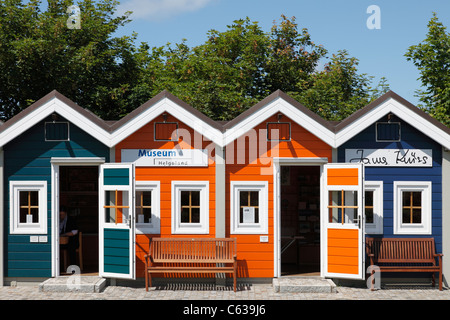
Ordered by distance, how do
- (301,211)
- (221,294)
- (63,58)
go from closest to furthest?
(221,294) → (301,211) → (63,58)

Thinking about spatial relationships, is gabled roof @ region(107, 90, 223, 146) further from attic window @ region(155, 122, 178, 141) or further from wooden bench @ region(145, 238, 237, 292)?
wooden bench @ region(145, 238, 237, 292)

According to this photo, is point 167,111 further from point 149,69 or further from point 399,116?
point 149,69

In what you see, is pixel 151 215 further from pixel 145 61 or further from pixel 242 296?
pixel 145 61

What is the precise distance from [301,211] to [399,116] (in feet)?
14.3

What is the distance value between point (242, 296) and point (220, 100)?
49.8 feet

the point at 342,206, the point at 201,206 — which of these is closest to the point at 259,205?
the point at 201,206

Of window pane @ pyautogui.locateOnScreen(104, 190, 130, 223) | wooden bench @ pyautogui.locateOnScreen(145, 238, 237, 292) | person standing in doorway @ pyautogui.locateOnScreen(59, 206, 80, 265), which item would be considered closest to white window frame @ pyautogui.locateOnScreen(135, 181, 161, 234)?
wooden bench @ pyautogui.locateOnScreen(145, 238, 237, 292)

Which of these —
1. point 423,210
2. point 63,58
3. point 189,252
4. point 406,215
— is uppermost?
point 63,58

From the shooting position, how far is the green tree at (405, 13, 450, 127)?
22.1 metres

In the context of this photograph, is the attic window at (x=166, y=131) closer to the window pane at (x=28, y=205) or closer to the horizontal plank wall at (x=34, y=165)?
the horizontal plank wall at (x=34, y=165)

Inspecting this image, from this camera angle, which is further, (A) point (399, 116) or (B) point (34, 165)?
(B) point (34, 165)

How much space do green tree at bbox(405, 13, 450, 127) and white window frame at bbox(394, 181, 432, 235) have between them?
12.2 meters

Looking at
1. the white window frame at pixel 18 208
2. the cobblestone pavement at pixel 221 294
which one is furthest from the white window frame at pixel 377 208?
the white window frame at pixel 18 208

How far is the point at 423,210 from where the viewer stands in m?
10.7
